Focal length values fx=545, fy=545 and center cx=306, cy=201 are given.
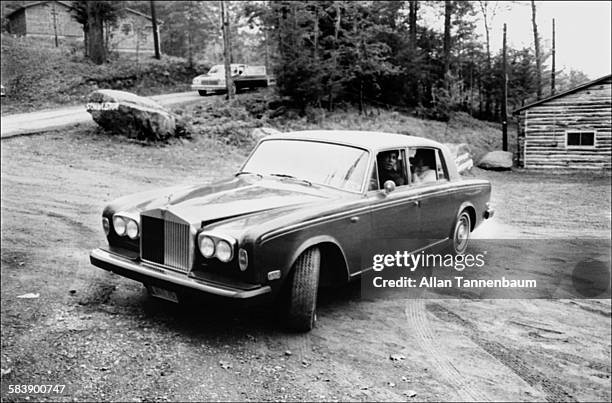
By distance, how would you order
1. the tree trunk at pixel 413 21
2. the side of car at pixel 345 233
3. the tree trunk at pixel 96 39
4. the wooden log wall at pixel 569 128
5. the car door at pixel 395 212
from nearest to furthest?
the side of car at pixel 345 233
the car door at pixel 395 212
the wooden log wall at pixel 569 128
the tree trunk at pixel 413 21
the tree trunk at pixel 96 39

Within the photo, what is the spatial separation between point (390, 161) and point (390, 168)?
51mm

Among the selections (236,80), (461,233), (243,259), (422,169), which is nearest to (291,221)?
(243,259)

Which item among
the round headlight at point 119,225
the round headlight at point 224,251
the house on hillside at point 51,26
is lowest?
the round headlight at point 224,251

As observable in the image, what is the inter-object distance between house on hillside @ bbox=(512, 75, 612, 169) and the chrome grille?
5.60 meters

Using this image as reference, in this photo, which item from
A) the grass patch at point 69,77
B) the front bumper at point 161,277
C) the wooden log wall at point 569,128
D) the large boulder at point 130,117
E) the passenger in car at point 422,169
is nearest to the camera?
the front bumper at point 161,277

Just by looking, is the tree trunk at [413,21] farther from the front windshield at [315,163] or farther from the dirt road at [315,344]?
the front windshield at [315,163]

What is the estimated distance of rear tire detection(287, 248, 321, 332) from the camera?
307cm

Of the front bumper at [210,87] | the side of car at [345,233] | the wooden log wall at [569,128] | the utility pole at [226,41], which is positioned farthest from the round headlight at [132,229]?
the front bumper at [210,87]

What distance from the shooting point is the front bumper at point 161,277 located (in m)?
2.84

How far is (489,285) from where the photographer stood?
7.18ft

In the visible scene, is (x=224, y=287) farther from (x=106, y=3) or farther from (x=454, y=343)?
(x=106, y=3)

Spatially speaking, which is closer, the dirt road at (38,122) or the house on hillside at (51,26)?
the dirt road at (38,122)

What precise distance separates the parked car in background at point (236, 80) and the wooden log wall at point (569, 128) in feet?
16.0

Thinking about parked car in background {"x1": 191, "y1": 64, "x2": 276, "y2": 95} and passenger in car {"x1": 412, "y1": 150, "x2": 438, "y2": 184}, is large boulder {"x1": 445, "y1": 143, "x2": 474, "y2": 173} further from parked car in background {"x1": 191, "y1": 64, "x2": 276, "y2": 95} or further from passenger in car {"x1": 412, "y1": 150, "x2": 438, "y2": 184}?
parked car in background {"x1": 191, "y1": 64, "x2": 276, "y2": 95}
